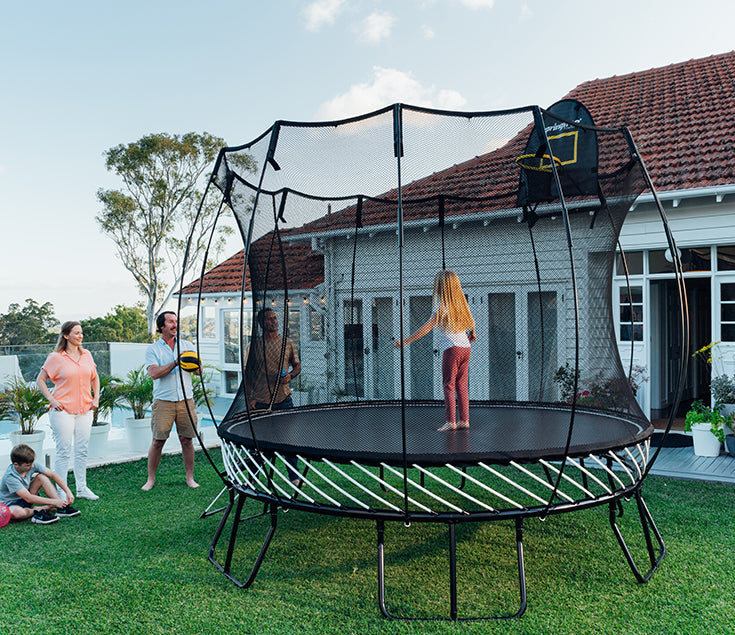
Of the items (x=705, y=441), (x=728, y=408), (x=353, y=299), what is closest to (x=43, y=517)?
(x=353, y=299)

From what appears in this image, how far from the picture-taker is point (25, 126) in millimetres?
14203

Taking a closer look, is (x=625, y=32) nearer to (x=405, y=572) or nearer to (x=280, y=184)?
(x=280, y=184)

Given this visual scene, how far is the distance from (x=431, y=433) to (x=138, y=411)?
3797 mm

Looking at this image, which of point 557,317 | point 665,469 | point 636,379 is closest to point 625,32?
point 636,379

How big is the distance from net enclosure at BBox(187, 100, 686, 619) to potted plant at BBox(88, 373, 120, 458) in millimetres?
1738

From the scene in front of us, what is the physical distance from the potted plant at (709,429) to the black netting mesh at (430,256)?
1.30 m

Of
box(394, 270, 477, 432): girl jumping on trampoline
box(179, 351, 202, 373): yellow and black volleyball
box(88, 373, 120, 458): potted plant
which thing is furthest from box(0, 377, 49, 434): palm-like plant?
box(394, 270, 477, 432): girl jumping on trampoline

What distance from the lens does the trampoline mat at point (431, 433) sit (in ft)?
8.63

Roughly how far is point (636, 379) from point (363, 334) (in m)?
3.50

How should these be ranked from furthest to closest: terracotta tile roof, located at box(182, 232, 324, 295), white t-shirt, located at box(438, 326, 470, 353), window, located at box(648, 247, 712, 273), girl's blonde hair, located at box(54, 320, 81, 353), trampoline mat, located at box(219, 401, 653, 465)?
window, located at box(648, 247, 712, 273)
girl's blonde hair, located at box(54, 320, 81, 353)
terracotta tile roof, located at box(182, 232, 324, 295)
white t-shirt, located at box(438, 326, 470, 353)
trampoline mat, located at box(219, 401, 653, 465)

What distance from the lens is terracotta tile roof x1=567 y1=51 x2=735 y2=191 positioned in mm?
6243

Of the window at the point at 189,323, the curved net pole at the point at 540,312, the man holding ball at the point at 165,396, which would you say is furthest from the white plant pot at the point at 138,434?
the window at the point at 189,323

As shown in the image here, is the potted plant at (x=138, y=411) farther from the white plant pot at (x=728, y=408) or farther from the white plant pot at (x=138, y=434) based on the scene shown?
the white plant pot at (x=728, y=408)

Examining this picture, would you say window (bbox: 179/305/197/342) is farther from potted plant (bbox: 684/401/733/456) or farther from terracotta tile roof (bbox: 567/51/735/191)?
potted plant (bbox: 684/401/733/456)
